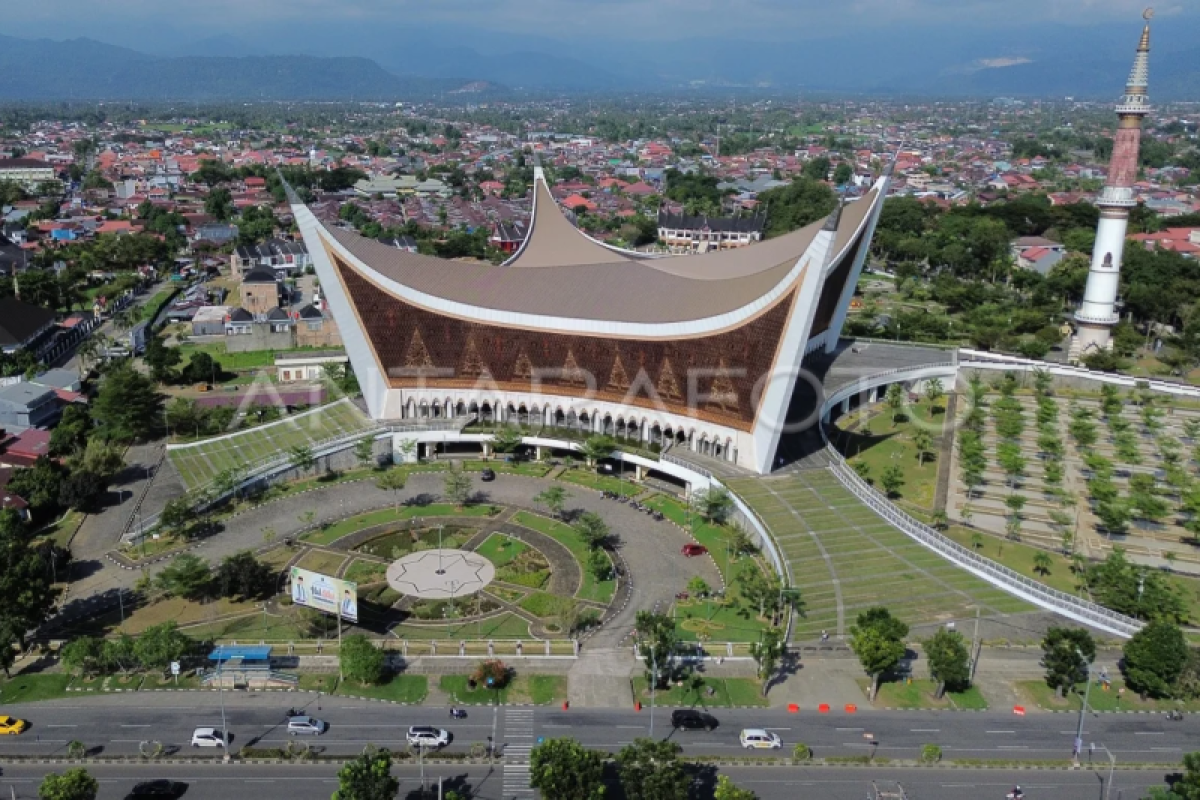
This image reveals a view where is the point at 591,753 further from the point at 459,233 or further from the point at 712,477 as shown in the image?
the point at 459,233

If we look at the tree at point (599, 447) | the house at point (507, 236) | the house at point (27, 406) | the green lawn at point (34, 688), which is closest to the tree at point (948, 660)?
the tree at point (599, 447)

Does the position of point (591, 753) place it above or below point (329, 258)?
below

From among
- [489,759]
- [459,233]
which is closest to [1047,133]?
[459,233]

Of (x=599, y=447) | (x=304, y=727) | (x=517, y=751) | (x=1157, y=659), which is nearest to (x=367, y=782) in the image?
(x=517, y=751)

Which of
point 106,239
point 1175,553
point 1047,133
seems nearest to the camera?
point 1175,553

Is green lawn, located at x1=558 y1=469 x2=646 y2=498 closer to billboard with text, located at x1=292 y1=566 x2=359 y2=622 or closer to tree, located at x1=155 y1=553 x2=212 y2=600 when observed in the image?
billboard with text, located at x1=292 y1=566 x2=359 y2=622

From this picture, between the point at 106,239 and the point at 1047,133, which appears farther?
the point at 1047,133
